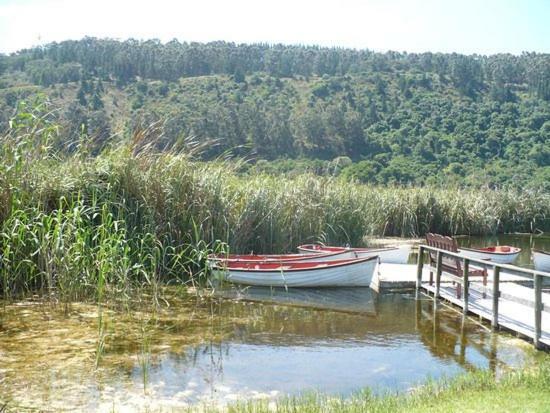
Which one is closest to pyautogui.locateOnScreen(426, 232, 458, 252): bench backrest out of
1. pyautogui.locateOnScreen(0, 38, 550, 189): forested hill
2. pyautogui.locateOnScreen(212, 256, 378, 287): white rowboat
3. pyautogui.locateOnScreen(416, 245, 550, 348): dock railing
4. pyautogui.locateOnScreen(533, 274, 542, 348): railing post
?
pyautogui.locateOnScreen(416, 245, 550, 348): dock railing

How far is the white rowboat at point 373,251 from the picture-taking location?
14.3m

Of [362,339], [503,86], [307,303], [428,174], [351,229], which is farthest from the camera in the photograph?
[503,86]

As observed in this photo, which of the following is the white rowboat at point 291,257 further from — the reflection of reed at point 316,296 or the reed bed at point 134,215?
the reflection of reed at point 316,296

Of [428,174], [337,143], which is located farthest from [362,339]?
[337,143]

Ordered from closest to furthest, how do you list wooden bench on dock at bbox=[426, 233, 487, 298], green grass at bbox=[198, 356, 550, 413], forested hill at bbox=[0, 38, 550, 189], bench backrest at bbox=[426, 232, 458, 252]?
green grass at bbox=[198, 356, 550, 413] → wooden bench on dock at bbox=[426, 233, 487, 298] → bench backrest at bbox=[426, 232, 458, 252] → forested hill at bbox=[0, 38, 550, 189]

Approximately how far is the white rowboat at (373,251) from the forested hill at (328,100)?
91.4 feet

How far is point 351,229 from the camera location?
17.4 meters

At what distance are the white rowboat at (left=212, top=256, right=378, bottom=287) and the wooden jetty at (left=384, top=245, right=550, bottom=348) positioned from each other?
19.5 inches

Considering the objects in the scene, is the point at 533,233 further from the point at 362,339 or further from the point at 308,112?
the point at 308,112

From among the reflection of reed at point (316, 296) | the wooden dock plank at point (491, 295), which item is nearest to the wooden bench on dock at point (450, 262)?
the wooden dock plank at point (491, 295)

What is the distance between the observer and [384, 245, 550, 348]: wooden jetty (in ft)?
27.5

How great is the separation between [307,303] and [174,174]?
3.57 m


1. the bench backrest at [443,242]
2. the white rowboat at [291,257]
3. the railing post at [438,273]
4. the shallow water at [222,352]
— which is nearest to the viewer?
the shallow water at [222,352]

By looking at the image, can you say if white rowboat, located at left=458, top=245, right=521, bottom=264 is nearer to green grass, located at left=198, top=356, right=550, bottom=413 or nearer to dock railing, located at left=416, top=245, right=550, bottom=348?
dock railing, located at left=416, top=245, right=550, bottom=348
